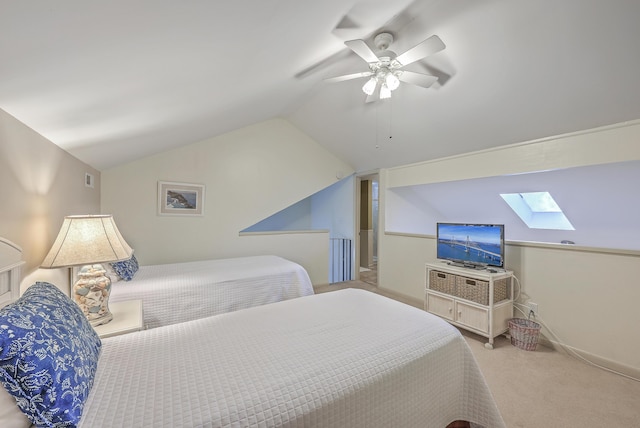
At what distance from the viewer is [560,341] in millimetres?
2471

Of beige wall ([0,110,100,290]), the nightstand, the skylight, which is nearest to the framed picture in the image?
beige wall ([0,110,100,290])

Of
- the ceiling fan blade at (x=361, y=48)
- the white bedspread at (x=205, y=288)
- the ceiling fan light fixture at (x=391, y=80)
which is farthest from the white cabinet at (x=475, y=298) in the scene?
the ceiling fan blade at (x=361, y=48)

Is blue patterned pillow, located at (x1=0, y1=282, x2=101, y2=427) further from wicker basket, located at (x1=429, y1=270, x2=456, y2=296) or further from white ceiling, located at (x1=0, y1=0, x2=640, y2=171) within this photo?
wicker basket, located at (x1=429, y1=270, x2=456, y2=296)

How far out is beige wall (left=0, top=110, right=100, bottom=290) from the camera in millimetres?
1303

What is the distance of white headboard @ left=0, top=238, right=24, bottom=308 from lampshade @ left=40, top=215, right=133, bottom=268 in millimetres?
234

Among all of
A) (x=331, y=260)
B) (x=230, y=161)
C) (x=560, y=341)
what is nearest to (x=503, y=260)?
(x=560, y=341)

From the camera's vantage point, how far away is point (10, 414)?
739 millimetres

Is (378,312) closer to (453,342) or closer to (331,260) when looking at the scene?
(453,342)

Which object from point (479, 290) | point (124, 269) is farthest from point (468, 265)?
point (124, 269)

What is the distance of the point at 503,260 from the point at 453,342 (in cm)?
167

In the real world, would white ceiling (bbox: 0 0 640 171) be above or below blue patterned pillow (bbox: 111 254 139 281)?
above

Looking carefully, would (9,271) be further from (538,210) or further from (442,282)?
(538,210)

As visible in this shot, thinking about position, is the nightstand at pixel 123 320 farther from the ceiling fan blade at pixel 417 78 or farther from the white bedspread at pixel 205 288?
the ceiling fan blade at pixel 417 78

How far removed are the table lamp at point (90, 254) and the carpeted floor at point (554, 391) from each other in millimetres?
2554
